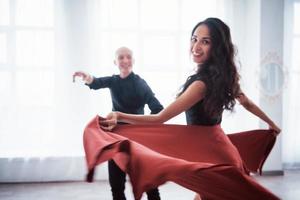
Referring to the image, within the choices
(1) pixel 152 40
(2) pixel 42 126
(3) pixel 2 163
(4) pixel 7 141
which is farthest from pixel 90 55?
(3) pixel 2 163

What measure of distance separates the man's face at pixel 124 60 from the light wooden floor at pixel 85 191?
4.44 ft

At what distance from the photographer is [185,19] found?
3.42 meters

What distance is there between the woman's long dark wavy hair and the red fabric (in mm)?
122

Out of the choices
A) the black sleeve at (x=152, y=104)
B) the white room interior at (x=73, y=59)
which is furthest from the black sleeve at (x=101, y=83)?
the white room interior at (x=73, y=59)

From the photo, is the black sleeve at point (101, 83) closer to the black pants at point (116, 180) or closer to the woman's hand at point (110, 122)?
the black pants at point (116, 180)

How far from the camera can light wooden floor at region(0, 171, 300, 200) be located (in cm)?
290

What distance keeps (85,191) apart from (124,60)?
1.61m

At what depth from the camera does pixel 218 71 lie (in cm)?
128

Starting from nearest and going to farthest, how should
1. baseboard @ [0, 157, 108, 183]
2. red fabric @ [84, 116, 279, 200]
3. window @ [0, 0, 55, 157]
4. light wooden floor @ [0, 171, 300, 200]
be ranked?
red fabric @ [84, 116, 279, 200]
light wooden floor @ [0, 171, 300, 200]
window @ [0, 0, 55, 157]
baseboard @ [0, 157, 108, 183]

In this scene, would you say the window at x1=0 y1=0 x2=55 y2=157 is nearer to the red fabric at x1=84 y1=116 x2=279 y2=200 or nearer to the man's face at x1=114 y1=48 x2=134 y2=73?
the man's face at x1=114 y1=48 x2=134 y2=73

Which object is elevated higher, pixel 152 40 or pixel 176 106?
pixel 152 40

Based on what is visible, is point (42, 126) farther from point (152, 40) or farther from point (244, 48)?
point (244, 48)

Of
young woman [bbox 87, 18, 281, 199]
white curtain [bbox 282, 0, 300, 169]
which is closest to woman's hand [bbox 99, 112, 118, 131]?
young woman [bbox 87, 18, 281, 199]

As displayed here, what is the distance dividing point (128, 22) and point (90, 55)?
21.1 inches
